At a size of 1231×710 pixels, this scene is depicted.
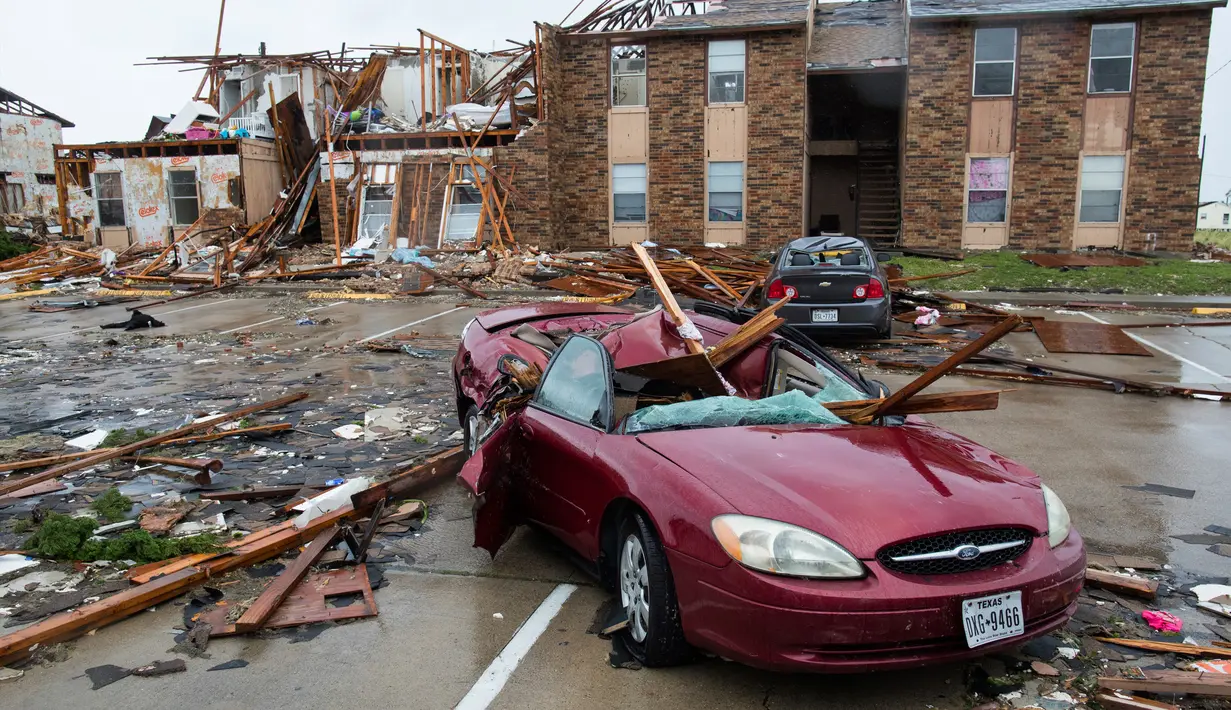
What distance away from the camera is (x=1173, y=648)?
3791 mm

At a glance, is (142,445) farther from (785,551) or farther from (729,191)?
(729,191)

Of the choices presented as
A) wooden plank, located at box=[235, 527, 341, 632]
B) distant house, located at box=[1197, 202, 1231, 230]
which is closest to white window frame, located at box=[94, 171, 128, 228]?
wooden plank, located at box=[235, 527, 341, 632]

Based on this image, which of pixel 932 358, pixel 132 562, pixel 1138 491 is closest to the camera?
pixel 132 562

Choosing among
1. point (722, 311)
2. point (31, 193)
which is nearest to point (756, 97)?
point (722, 311)

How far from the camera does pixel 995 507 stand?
11.7 ft

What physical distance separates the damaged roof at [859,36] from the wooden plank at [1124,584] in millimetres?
21853

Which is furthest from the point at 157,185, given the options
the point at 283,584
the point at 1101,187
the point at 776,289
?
the point at 1101,187

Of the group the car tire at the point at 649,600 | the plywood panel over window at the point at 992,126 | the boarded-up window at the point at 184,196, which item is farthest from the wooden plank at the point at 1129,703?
the boarded-up window at the point at 184,196

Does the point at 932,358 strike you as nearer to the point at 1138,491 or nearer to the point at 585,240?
the point at 1138,491

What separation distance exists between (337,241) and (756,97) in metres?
12.0

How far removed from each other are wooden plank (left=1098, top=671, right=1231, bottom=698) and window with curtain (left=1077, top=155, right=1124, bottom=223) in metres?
22.9

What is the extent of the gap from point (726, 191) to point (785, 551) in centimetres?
2257

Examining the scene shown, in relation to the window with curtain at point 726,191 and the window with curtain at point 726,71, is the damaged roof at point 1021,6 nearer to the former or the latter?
the window with curtain at point 726,71

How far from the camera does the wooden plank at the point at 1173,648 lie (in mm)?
3750
